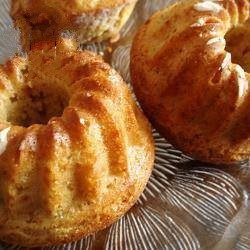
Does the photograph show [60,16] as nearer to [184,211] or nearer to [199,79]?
[199,79]

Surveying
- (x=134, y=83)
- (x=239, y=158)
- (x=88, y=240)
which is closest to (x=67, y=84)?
(x=134, y=83)

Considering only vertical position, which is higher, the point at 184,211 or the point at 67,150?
the point at 67,150

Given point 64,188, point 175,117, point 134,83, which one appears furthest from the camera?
point 134,83

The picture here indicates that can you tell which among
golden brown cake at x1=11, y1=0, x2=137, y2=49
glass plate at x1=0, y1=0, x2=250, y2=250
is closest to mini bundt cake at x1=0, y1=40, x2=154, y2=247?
glass plate at x1=0, y1=0, x2=250, y2=250

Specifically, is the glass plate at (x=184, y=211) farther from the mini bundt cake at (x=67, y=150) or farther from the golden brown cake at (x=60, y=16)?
the golden brown cake at (x=60, y=16)

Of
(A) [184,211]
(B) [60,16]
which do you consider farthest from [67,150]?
(B) [60,16]

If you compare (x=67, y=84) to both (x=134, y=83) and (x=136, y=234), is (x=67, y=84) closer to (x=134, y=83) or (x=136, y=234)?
(x=134, y=83)

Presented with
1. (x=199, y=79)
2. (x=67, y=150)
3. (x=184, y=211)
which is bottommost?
(x=184, y=211)
